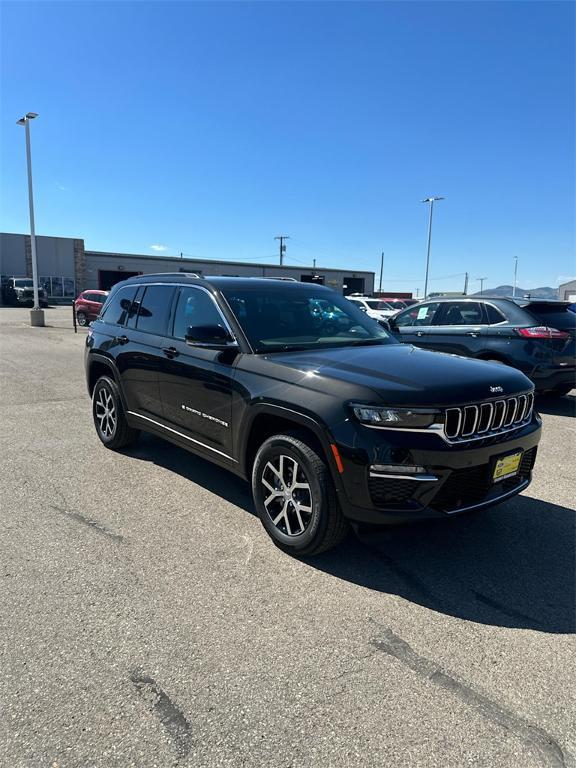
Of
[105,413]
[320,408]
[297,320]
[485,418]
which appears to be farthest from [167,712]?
[105,413]

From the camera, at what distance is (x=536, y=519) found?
4043mm

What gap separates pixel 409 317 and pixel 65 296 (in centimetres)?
4482

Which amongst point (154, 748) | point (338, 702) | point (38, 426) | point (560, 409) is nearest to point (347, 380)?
point (338, 702)

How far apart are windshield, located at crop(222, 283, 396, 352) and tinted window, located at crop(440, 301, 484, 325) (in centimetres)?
414

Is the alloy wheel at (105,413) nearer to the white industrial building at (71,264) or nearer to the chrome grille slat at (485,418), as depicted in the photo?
the chrome grille slat at (485,418)

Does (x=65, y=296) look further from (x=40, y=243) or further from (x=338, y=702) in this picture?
(x=338, y=702)

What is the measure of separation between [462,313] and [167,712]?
7.73m

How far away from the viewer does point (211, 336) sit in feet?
12.4

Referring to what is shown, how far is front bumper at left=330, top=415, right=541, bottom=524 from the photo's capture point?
291 cm

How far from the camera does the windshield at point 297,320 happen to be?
4.03 meters

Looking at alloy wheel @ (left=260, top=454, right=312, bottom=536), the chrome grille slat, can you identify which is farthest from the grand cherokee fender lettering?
the chrome grille slat

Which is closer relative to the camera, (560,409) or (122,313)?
(122,313)

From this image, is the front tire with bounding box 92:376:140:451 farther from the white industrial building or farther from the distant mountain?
the white industrial building

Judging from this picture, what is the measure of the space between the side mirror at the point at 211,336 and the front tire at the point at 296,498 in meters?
0.84
